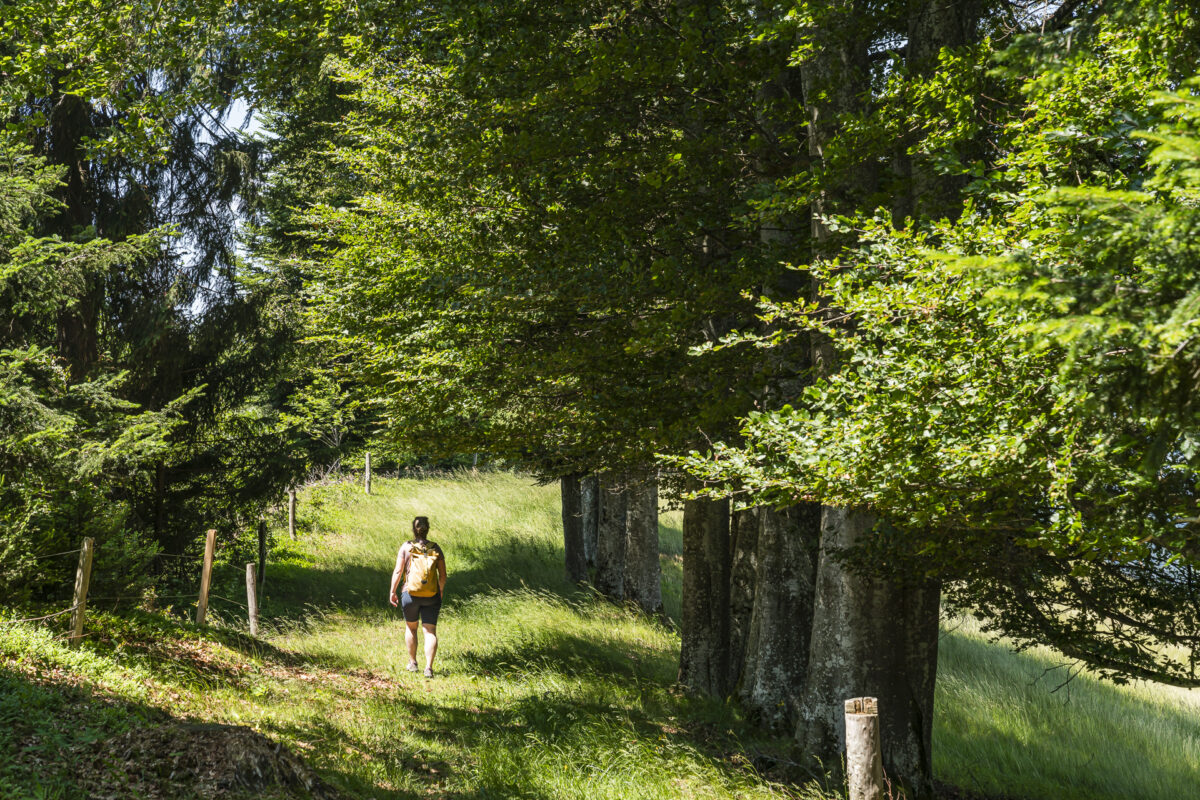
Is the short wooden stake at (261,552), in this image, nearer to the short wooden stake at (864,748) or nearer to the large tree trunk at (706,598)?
the large tree trunk at (706,598)

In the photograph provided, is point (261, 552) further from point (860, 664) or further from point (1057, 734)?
point (1057, 734)

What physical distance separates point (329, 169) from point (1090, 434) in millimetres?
16809

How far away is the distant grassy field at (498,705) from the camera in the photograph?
6.82 m

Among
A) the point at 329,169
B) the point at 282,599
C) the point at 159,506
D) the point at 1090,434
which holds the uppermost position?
the point at 329,169

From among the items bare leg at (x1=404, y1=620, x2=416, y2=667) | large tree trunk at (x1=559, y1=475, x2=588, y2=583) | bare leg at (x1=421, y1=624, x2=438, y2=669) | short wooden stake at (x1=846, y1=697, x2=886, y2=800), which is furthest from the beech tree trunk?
large tree trunk at (x1=559, y1=475, x2=588, y2=583)

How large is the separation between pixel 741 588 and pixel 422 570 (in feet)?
12.2

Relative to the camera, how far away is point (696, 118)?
26.7 feet

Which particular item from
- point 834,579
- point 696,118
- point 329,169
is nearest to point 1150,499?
point 834,579

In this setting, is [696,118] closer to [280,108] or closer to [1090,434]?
[1090,434]

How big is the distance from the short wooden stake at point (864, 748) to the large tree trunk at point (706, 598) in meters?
5.35

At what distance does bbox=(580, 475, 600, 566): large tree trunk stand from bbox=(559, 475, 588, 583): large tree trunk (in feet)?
1.00

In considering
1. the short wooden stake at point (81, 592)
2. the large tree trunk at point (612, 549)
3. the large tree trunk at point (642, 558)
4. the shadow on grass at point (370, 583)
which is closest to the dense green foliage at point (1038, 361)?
the short wooden stake at point (81, 592)

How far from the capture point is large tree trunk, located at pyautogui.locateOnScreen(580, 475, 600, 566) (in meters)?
19.4

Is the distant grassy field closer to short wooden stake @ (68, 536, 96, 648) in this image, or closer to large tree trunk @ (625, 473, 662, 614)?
short wooden stake @ (68, 536, 96, 648)
